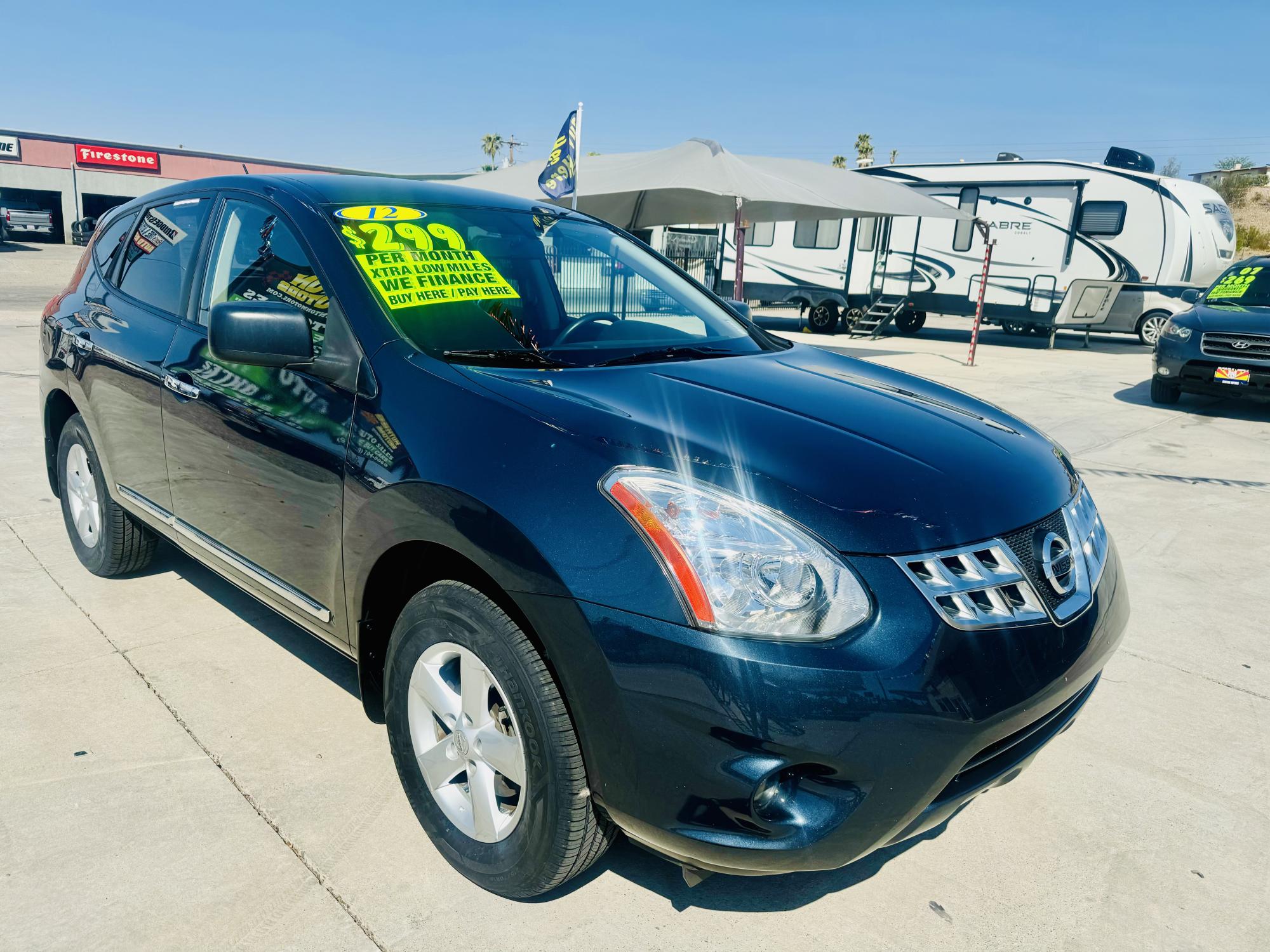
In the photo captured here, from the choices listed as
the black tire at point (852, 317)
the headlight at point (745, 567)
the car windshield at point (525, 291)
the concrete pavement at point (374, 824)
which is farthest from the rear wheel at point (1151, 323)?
the headlight at point (745, 567)

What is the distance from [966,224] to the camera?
16891mm

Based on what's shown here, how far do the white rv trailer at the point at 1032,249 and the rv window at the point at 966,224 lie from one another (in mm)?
19

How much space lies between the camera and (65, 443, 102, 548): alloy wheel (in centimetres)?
389

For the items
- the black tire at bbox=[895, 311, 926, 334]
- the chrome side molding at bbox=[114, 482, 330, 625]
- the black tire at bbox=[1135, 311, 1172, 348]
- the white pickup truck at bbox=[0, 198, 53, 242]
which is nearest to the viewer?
the chrome side molding at bbox=[114, 482, 330, 625]

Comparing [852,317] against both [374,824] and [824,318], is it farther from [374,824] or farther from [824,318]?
[374,824]

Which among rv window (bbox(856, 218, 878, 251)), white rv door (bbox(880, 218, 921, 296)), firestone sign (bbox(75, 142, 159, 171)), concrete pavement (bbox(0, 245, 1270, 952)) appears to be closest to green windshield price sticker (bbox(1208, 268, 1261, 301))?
concrete pavement (bbox(0, 245, 1270, 952))

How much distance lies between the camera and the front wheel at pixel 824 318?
19016 millimetres

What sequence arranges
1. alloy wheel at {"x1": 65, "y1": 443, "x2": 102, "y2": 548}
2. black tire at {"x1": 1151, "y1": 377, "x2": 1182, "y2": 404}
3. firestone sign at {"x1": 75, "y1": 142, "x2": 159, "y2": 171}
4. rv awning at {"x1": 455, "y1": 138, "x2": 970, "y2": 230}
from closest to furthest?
alloy wheel at {"x1": 65, "y1": 443, "x2": 102, "y2": 548}
black tire at {"x1": 1151, "y1": 377, "x2": 1182, "y2": 404}
rv awning at {"x1": 455, "y1": 138, "x2": 970, "y2": 230}
firestone sign at {"x1": 75, "y1": 142, "x2": 159, "y2": 171}

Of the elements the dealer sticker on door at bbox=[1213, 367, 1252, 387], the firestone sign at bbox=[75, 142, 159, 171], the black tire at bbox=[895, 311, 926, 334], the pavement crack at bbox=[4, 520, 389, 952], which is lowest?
the pavement crack at bbox=[4, 520, 389, 952]

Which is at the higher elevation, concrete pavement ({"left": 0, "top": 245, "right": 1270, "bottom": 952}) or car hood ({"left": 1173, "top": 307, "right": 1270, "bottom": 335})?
car hood ({"left": 1173, "top": 307, "right": 1270, "bottom": 335})

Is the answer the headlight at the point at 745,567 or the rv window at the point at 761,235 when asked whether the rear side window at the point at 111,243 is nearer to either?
the headlight at the point at 745,567

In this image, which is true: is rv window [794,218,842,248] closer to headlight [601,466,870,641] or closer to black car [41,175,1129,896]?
black car [41,175,1129,896]

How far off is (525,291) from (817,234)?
56.0 ft

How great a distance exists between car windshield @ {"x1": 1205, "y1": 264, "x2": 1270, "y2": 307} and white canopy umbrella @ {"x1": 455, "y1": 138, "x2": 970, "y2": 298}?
409 cm
